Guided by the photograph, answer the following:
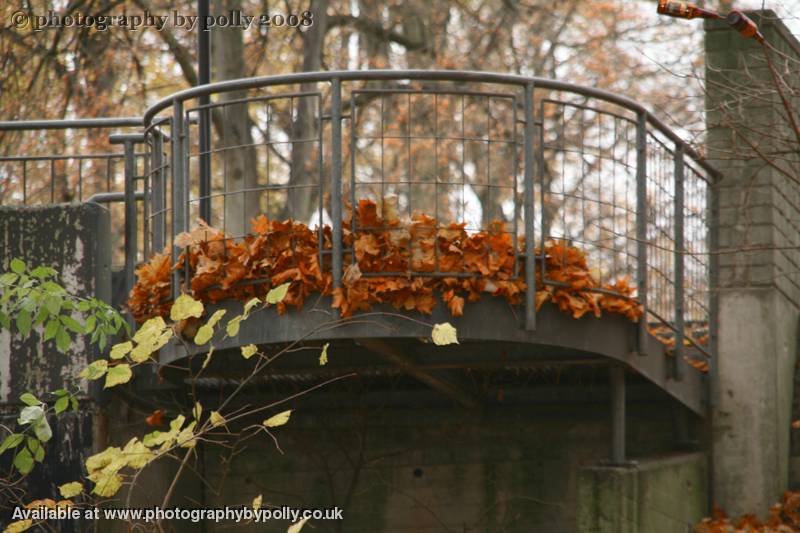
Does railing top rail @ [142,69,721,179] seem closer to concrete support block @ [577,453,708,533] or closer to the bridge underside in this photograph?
the bridge underside

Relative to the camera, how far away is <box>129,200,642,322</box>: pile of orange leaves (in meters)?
6.88

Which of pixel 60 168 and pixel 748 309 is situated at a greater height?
pixel 60 168

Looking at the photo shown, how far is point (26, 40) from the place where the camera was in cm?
1712

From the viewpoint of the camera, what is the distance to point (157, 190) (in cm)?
789

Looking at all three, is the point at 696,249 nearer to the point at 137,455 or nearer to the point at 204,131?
the point at 204,131

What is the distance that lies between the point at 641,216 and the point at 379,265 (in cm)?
171

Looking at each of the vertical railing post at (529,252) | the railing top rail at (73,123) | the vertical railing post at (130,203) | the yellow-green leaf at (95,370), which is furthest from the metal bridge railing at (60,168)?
the yellow-green leaf at (95,370)

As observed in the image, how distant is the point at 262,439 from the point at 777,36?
461 centimetres

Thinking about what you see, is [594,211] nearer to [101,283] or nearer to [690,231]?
[690,231]

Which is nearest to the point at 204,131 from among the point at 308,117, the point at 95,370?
the point at 95,370

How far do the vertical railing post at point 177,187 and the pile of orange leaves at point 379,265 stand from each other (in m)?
0.11

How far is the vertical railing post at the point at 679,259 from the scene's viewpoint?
858cm

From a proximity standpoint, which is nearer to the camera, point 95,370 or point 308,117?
point 95,370

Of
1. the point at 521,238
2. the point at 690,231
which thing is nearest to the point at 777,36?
the point at 690,231
